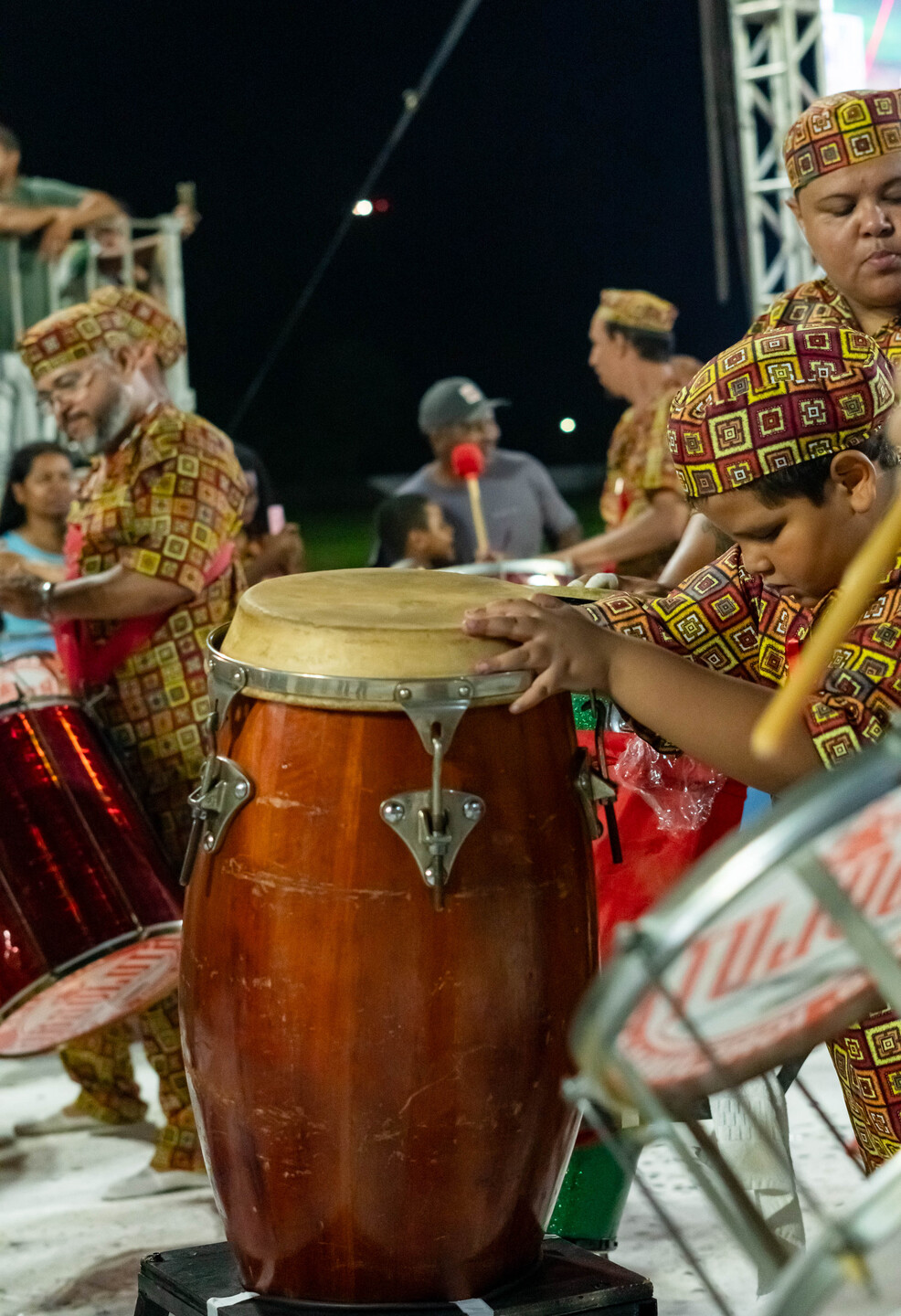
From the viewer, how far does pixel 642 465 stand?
→ 4.79 metres

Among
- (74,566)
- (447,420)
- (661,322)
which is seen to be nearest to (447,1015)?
(74,566)

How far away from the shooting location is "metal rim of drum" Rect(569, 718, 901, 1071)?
0.92m

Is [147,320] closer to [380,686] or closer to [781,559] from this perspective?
[380,686]

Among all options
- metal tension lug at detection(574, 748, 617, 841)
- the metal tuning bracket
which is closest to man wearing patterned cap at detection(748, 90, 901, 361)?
metal tension lug at detection(574, 748, 617, 841)

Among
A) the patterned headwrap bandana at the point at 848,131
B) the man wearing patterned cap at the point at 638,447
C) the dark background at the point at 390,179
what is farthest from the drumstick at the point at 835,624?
the dark background at the point at 390,179

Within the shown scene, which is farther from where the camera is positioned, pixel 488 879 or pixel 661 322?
pixel 661 322

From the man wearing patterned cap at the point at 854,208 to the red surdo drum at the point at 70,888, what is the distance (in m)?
1.47

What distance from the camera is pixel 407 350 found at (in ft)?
32.4

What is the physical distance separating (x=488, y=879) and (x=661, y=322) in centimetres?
350

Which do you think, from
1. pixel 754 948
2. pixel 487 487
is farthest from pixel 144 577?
pixel 487 487

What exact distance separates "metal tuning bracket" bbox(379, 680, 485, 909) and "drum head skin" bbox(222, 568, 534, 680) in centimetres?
2

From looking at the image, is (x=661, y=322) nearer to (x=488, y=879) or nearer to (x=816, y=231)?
(x=816, y=231)

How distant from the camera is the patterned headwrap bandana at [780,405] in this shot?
1.64 m

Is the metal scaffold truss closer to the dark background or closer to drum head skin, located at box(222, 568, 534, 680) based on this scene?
the dark background
